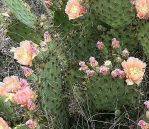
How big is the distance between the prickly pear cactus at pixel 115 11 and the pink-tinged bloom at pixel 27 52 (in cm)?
44

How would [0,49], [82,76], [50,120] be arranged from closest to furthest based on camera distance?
[50,120]
[82,76]
[0,49]

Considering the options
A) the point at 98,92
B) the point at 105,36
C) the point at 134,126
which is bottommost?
the point at 134,126

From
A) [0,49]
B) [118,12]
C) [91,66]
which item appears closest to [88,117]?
[91,66]

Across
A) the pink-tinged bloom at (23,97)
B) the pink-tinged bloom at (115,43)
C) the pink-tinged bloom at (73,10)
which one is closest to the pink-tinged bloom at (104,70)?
the pink-tinged bloom at (115,43)

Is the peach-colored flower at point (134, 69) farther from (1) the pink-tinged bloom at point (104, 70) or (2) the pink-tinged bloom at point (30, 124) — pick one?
(2) the pink-tinged bloom at point (30, 124)

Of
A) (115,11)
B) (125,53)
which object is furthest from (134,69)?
(115,11)

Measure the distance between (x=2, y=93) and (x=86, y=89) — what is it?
1.64 ft

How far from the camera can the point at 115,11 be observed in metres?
2.73

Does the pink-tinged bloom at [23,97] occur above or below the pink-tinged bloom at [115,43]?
below

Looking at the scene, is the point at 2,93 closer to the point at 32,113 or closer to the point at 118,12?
the point at 32,113

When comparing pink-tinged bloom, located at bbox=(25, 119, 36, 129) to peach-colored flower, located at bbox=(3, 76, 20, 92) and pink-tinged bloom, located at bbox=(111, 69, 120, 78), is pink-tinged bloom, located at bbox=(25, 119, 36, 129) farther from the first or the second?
pink-tinged bloom, located at bbox=(111, 69, 120, 78)

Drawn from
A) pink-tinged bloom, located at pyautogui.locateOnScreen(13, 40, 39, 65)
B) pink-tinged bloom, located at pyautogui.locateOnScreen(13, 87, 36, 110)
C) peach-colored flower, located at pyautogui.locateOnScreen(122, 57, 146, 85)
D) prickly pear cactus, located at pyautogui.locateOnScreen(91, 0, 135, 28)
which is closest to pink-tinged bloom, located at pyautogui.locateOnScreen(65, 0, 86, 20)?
prickly pear cactus, located at pyautogui.locateOnScreen(91, 0, 135, 28)

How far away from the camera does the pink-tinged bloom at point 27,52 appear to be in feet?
8.45

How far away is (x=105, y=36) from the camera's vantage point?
2.95 meters
